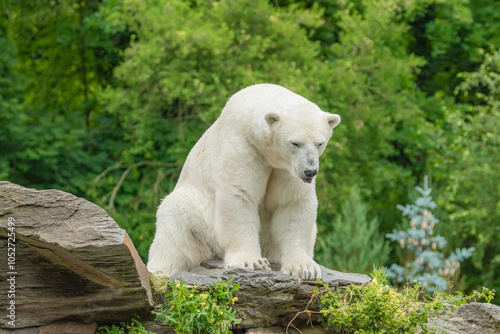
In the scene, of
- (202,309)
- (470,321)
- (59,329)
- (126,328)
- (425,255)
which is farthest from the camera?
(425,255)

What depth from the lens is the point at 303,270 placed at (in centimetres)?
484

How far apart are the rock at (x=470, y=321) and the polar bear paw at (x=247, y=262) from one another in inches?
52.2

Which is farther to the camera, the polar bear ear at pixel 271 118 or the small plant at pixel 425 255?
the small plant at pixel 425 255

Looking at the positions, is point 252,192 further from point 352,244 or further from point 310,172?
point 352,244

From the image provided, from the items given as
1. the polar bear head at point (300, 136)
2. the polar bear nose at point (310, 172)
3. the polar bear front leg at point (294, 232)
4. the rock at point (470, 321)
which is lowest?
the rock at point (470, 321)

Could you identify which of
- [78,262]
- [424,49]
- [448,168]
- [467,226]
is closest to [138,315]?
[78,262]

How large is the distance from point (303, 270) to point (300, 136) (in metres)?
1.04

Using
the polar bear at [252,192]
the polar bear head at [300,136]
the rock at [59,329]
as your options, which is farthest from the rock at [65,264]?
the polar bear head at [300,136]

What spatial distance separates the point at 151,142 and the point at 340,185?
3.49m

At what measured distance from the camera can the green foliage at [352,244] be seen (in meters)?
10.8

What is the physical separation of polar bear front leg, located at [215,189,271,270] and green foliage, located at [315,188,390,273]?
19.6ft

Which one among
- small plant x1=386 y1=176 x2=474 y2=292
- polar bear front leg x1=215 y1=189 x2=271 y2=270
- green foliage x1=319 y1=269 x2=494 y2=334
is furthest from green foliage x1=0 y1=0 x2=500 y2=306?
green foliage x1=319 y1=269 x2=494 y2=334

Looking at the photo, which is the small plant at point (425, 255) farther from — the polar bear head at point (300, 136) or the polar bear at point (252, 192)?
the polar bear head at point (300, 136)

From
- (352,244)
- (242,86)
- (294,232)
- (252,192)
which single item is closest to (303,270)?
(294,232)
